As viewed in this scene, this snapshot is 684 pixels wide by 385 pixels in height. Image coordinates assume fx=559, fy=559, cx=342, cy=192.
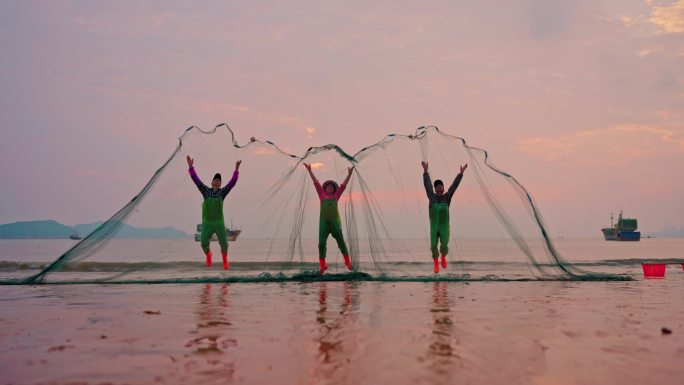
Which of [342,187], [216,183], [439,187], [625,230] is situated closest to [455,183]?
[439,187]

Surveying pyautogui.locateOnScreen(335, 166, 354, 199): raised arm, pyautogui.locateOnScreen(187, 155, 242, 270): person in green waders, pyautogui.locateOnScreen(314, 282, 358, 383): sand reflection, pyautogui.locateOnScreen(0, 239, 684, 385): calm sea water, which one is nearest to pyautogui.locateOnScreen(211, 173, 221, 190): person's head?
pyautogui.locateOnScreen(187, 155, 242, 270): person in green waders

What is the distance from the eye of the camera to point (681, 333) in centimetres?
762

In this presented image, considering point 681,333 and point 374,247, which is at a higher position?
point 374,247

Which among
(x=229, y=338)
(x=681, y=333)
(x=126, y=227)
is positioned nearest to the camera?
(x=229, y=338)

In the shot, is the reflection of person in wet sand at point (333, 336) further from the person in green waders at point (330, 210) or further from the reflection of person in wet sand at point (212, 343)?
the person in green waders at point (330, 210)

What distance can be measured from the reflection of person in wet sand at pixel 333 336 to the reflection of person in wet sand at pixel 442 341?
0.91m

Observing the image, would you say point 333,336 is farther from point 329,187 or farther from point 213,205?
point 213,205

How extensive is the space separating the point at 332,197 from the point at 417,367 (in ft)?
39.9

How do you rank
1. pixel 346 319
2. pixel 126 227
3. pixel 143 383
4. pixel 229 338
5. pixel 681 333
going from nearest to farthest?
pixel 143 383 < pixel 229 338 < pixel 681 333 < pixel 346 319 < pixel 126 227

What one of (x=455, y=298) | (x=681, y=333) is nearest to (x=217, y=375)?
(x=681, y=333)

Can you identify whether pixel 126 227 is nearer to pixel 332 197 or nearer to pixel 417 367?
pixel 332 197

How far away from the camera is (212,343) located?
6641 millimetres

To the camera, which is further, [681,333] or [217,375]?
[681,333]

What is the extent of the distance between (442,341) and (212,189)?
1218 cm
